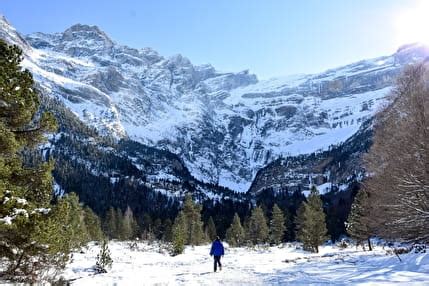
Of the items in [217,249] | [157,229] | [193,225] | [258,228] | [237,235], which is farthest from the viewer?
[157,229]

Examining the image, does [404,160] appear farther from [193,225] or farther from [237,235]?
[237,235]

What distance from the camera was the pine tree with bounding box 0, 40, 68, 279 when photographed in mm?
11180

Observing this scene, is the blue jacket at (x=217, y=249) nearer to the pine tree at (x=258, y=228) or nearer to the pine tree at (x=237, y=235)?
the pine tree at (x=237, y=235)

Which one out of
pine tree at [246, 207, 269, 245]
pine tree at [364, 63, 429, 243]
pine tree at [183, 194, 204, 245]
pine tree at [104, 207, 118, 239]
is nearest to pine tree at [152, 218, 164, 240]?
pine tree at [104, 207, 118, 239]

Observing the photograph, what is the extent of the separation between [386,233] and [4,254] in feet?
53.4

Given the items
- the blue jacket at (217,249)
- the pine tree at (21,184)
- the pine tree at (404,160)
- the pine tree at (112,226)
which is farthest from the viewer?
the pine tree at (112,226)

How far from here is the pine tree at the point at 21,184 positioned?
11180 millimetres

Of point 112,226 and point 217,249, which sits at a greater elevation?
point 112,226

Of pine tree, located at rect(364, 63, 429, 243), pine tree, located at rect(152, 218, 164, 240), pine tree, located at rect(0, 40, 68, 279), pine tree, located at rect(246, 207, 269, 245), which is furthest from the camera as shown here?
pine tree, located at rect(152, 218, 164, 240)

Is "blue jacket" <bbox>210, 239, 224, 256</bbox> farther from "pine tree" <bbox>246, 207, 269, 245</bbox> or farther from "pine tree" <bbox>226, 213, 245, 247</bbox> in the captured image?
"pine tree" <bbox>246, 207, 269, 245</bbox>

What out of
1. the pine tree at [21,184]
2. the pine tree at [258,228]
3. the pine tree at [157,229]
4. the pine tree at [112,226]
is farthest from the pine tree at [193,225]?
the pine tree at [21,184]

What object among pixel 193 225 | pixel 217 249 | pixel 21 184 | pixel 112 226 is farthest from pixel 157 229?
pixel 21 184

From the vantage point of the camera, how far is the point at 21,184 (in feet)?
40.8

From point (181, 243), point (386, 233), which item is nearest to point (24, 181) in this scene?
point (386, 233)
